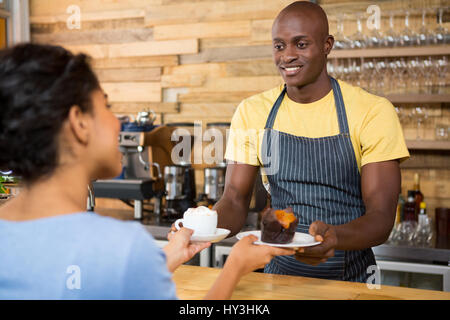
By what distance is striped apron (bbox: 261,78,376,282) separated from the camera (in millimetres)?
1870

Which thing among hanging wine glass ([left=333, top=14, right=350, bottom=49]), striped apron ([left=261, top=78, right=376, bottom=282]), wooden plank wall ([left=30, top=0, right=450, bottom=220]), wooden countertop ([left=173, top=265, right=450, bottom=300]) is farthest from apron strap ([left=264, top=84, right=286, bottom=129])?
wooden plank wall ([left=30, top=0, right=450, bottom=220])

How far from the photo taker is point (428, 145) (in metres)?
3.00

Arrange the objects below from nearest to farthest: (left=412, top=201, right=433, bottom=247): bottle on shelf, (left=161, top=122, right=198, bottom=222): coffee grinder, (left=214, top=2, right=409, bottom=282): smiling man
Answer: (left=214, top=2, right=409, bottom=282): smiling man → (left=412, top=201, right=433, bottom=247): bottle on shelf → (left=161, top=122, right=198, bottom=222): coffee grinder

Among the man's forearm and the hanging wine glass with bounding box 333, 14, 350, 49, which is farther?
the hanging wine glass with bounding box 333, 14, 350, 49

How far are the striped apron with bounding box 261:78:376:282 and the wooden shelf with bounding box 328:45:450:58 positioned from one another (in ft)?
3.84

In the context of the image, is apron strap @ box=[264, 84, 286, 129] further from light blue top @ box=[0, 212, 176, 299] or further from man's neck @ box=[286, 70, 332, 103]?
light blue top @ box=[0, 212, 176, 299]

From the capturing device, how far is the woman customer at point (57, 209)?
837 millimetres

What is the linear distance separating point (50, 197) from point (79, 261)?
14 cm

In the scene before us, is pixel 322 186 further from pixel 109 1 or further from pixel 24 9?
pixel 24 9

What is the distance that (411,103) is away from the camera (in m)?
3.18

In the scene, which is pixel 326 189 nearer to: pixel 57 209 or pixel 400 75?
pixel 57 209

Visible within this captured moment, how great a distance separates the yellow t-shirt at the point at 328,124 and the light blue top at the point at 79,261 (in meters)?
1.14

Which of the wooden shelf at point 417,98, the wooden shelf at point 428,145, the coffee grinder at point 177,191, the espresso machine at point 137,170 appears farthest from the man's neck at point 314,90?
the espresso machine at point 137,170

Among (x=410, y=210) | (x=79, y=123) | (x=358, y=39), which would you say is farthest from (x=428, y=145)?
(x=79, y=123)
